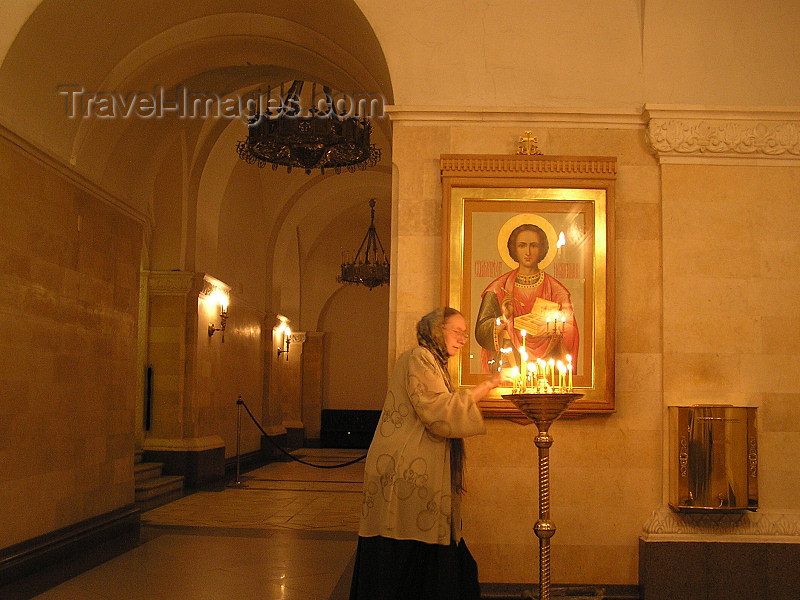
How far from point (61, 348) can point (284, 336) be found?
11.7 m

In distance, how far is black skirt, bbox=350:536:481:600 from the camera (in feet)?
13.7

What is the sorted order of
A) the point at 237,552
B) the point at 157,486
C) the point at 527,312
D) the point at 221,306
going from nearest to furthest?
the point at 527,312, the point at 237,552, the point at 157,486, the point at 221,306

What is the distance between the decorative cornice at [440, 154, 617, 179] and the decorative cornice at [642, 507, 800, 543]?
7.13 ft

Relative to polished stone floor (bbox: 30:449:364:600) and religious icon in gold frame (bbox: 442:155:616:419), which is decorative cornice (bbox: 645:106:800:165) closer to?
religious icon in gold frame (bbox: 442:155:616:419)

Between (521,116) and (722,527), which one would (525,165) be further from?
(722,527)

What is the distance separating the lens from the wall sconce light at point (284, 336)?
17.9 meters

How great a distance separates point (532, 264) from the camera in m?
5.40

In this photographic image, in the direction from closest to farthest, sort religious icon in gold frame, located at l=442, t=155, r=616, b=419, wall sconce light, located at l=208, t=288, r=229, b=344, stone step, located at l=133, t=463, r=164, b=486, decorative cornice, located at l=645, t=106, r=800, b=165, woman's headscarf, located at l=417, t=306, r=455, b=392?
woman's headscarf, located at l=417, t=306, r=455, b=392 < religious icon in gold frame, located at l=442, t=155, r=616, b=419 < decorative cornice, located at l=645, t=106, r=800, b=165 < stone step, located at l=133, t=463, r=164, b=486 < wall sconce light, located at l=208, t=288, r=229, b=344

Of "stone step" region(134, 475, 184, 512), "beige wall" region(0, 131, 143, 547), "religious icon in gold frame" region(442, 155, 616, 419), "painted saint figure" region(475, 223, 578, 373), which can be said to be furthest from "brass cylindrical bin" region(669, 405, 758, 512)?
"stone step" region(134, 475, 184, 512)

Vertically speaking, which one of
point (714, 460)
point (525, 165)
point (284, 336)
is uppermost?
point (525, 165)

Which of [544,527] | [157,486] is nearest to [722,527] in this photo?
[544,527]

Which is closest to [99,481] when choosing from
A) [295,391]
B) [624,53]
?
[624,53]

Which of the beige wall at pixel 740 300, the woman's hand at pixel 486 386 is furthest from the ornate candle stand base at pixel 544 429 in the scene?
the beige wall at pixel 740 300

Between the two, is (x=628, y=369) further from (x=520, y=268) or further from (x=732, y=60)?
(x=732, y=60)
